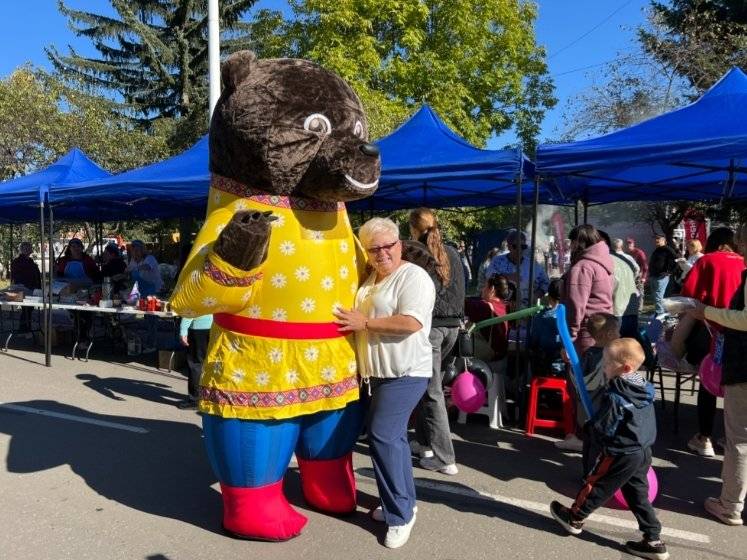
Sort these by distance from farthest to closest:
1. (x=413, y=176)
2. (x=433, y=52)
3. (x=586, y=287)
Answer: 1. (x=433, y=52)
2. (x=413, y=176)
3. (x=586, y=287)

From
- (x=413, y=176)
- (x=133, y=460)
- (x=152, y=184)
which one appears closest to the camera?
(x=133, y=460)

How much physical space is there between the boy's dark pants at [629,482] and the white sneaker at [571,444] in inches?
62.7

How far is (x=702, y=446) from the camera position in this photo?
14.9ft

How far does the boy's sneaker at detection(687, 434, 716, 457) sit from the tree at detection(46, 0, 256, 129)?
20103mm

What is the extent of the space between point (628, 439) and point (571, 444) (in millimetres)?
1785

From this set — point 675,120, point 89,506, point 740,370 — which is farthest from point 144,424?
point 675,120

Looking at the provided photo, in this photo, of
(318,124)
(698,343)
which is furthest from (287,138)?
(698,343)

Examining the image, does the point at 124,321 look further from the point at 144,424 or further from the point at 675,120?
the point at 675,120

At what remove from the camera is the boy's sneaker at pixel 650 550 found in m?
3.01

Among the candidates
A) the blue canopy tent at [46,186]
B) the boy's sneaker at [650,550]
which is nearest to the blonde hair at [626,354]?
the boy's sneaker at [650,550]

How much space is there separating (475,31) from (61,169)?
1431cm

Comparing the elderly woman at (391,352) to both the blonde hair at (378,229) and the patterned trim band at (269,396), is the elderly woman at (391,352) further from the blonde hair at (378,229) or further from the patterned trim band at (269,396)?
the patterned trim band at (269,396)

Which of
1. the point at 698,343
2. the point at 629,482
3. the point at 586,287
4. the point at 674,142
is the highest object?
the point at 674,142

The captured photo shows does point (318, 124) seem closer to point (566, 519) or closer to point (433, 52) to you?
point (566, 519)
